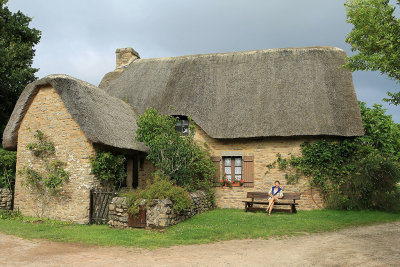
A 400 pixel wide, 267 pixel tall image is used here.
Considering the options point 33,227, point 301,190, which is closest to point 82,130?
point 33,227

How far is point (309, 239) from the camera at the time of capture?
7.56 m

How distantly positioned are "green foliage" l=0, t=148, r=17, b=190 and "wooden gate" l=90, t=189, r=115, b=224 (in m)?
4.28

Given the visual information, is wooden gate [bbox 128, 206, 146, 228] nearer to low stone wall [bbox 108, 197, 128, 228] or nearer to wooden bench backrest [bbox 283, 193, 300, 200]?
low stone wall [bbox 108, 197, 128, 228]

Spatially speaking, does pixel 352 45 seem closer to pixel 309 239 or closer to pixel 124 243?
pixel 309 239

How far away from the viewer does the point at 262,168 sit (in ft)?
41.1

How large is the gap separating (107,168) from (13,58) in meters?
11.6

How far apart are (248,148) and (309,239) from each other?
5553 mm

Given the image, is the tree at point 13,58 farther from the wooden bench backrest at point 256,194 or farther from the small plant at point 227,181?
the wooden bench backrest at point 256,194

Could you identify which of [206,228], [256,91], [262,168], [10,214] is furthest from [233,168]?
[10,214]

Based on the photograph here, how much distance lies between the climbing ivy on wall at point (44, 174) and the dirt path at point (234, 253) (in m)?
2.70

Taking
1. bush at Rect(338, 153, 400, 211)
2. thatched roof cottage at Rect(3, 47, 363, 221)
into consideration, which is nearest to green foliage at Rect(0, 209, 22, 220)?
thatched roof cottage at Rect(3, 47, 363, 221)

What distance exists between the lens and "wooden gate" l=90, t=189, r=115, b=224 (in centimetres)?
1003

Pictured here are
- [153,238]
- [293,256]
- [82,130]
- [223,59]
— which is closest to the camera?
[293,256]

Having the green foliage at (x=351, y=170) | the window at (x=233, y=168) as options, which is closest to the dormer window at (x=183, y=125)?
the window at (x=233, y=168)
